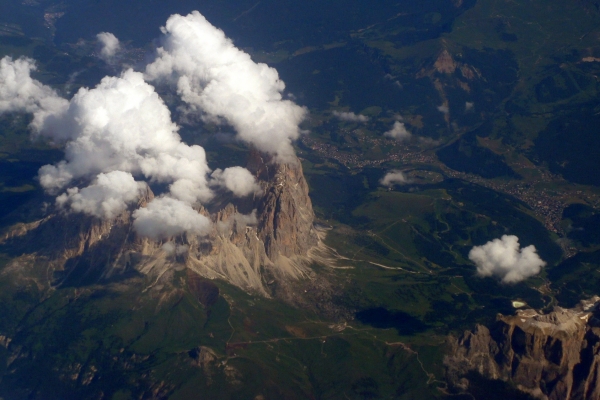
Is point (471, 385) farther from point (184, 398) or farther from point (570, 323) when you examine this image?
point (184, 398)

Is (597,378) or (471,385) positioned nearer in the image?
(597,378)

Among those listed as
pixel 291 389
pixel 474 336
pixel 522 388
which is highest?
pixel 474 336

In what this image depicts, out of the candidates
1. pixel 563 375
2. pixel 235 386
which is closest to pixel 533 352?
pixel 563 375

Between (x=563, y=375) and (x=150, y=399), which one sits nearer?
(x=563, y=375)

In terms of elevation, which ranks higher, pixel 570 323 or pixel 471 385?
pixel 570 323

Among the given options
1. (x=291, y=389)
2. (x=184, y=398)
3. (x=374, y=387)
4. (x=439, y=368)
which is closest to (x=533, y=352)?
(x=439, y=368)

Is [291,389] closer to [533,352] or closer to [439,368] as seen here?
[439,368]
